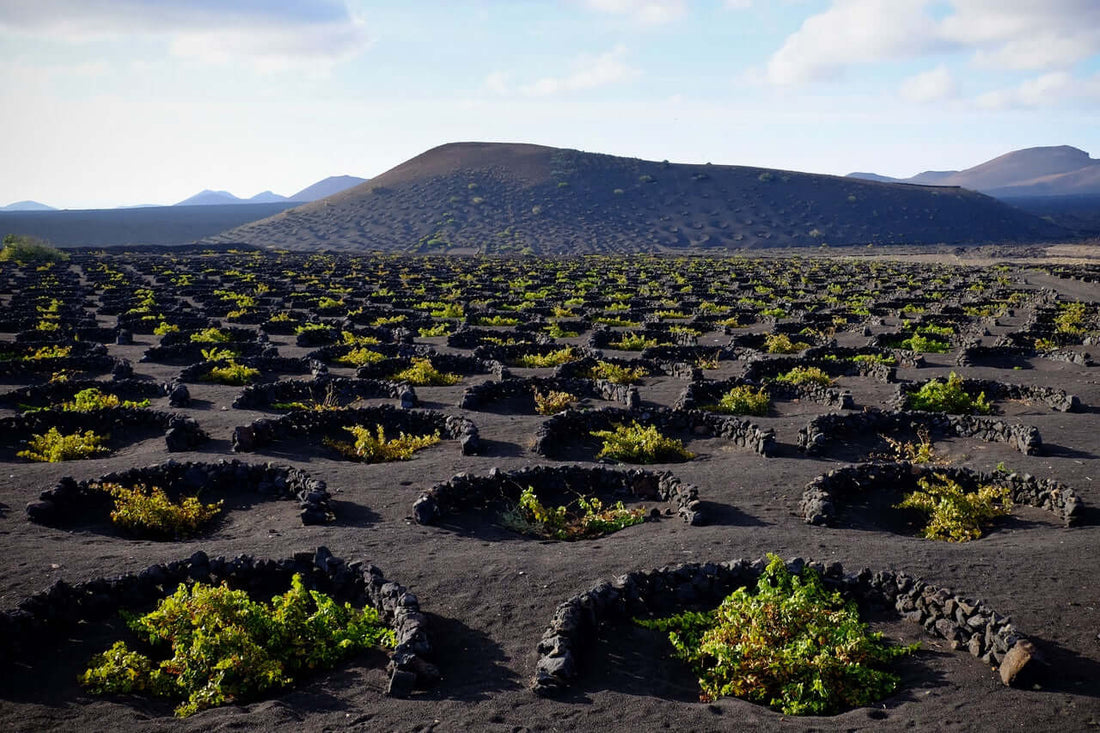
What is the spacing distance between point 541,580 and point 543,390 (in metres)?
9.62

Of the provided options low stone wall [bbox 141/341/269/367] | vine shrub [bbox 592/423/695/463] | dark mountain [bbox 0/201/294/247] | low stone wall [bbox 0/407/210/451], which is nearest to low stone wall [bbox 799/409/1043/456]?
vine shrub [bbox 592/423/695/463]

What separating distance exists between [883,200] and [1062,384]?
112297 millimetres

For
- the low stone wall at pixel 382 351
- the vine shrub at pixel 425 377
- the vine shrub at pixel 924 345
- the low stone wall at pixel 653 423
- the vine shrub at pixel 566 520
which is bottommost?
the vine shrub at pixel 566 520

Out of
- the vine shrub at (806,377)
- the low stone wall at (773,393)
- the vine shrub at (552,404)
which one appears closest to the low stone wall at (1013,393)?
the low stone wall at (773,393)

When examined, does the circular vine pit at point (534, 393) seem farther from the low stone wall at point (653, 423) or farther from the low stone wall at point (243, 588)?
the low stone wall at point (243, 588)

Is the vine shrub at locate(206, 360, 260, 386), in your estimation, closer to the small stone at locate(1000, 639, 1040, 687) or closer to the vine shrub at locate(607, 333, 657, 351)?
the vine shrub at locate(607, 333, 657, 351)

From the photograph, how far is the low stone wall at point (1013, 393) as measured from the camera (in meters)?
15.5

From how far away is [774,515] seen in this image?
33.4 feet

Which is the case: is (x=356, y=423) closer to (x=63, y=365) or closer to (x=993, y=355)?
(x=63, y=365)

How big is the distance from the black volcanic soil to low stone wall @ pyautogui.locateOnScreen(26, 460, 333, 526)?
286mm

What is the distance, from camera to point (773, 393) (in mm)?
17438

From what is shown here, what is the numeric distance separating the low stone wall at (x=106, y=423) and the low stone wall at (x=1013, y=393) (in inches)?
550

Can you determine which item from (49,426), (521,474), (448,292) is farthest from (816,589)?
(448,292)

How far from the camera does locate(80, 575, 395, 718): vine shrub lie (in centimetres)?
602
